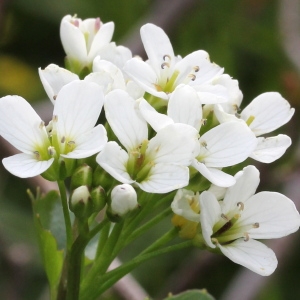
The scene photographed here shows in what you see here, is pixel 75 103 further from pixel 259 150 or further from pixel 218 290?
pixel 218 290

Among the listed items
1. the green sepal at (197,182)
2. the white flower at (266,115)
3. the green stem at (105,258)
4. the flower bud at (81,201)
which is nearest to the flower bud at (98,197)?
the flower bud at (81,201)

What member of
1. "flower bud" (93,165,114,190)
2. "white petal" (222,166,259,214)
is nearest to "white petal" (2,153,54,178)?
"flower bud" (93,165,114,190)

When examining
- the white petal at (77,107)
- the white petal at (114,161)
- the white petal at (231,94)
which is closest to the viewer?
the white petal at (114,161)

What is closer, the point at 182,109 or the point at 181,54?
the point at 182,109

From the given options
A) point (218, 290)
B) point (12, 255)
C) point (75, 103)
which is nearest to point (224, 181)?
point (75, 103)

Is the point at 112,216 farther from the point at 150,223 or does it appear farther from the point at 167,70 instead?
the point at 167,70

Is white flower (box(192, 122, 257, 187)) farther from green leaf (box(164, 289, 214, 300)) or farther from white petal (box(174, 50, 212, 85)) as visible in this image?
green leaf (box(164, 289, 214, 300))

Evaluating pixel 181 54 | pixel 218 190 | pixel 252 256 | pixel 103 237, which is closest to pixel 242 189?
pixel 218 190

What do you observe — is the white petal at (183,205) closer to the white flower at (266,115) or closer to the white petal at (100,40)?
the white flower at (266,115)
